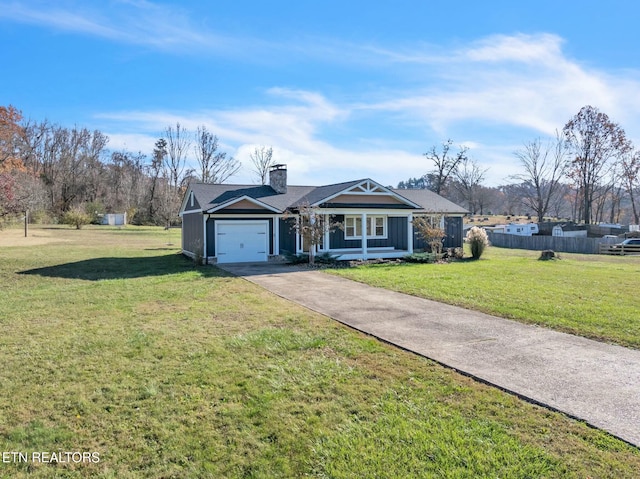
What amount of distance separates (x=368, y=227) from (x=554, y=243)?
1886cm

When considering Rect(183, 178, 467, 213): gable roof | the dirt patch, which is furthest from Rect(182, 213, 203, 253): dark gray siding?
the dirt patch

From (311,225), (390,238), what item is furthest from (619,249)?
(311,225)

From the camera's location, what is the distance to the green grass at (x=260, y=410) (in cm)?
316

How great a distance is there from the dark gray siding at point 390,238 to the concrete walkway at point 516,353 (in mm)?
9291

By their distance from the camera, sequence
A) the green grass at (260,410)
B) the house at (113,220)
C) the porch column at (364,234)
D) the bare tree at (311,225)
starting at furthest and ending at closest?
the house at (113,220)
the porch column at (364,234)
the bare tree at (311,225)
the green grass at (260,410)

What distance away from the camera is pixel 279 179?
20734 mm

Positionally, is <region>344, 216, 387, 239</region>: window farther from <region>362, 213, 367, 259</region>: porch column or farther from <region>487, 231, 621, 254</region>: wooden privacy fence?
<region>487, 231, 621, 254</region>: wooden privacy fence

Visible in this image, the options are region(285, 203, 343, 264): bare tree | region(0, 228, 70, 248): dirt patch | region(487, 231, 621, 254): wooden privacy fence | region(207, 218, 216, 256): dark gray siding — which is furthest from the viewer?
region(487, 231, 621, 254): wooden privacy fence

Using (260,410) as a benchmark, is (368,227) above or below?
above

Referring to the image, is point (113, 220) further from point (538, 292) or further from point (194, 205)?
point (538, 292)

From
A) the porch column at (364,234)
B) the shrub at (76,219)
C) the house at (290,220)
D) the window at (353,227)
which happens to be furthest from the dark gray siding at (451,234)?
the shrub at (76,219)

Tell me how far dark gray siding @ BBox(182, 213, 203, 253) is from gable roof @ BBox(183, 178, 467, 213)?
3.14 feet

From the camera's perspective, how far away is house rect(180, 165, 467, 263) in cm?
1712

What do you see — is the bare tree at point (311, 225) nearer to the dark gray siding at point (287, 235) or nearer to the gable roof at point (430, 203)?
the dark gray siding at point (287, 235)
